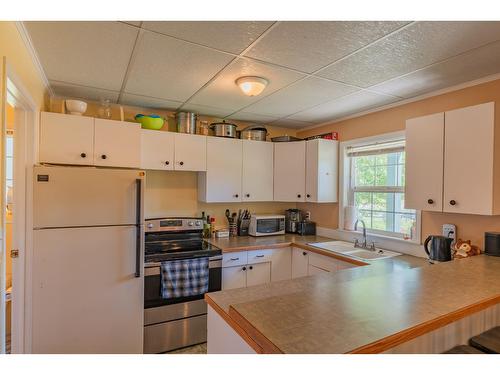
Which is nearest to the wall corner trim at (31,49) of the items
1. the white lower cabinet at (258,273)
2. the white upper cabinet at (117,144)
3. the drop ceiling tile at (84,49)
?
the drop ceiling tile at (84,49)

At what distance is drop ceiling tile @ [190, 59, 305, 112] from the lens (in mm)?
1893

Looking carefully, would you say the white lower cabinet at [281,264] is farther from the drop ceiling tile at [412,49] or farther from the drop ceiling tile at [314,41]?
the drop ceiling tile at [314,41]

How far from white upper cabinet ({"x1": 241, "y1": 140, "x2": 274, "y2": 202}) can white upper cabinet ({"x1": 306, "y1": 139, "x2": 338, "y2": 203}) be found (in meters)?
0.47

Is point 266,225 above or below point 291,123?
below

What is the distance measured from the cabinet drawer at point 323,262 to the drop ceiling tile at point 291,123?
1638 mm

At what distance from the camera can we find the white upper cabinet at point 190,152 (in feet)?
9.52

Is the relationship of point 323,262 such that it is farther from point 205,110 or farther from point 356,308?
point 205,110

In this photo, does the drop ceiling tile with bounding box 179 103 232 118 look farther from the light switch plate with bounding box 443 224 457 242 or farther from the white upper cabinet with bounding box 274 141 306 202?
the light switch plate with bounding box 443 224 457 242

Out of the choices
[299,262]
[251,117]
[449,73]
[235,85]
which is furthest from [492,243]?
[251,117]

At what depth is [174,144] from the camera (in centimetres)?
287

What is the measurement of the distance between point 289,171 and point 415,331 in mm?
2632

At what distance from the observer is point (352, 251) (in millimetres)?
2828
